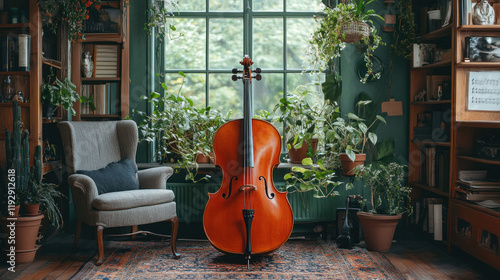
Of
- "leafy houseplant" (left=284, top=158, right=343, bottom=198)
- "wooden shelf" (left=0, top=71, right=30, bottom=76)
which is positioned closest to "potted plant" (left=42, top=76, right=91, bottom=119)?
"wooden shelf" (left=0, top=71, right=30, bottom=76)

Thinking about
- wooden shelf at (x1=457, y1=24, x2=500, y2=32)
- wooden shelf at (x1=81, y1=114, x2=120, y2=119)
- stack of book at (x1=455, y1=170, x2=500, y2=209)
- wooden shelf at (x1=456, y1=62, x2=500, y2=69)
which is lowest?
stack of book at (x1=455, y1=170, x2=500, y2=209)

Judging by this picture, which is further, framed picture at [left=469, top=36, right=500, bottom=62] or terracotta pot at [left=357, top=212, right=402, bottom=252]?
terracotta pot at [left=357, top=212, right=402, bottom=252]

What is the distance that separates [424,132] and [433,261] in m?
Result: 1.17

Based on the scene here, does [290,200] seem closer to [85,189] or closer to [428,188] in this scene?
[428,188]

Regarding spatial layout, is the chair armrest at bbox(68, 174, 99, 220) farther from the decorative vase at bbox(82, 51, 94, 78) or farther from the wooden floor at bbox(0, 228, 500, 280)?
the decorative vase at bbox(82, 51, 94, 78)

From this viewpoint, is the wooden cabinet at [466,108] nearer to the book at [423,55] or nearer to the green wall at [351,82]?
the book at [423,55]

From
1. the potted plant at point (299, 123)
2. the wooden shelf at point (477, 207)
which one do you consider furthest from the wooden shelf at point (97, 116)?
the wooden shelf at point (477, 207)

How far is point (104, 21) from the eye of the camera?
152 inches

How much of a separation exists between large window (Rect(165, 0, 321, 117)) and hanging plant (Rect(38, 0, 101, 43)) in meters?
0.83

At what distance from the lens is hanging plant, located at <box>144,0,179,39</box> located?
12.9ft

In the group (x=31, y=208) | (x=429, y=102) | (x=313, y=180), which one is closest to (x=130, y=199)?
(x=31, y=208)

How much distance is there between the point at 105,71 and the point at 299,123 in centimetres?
181

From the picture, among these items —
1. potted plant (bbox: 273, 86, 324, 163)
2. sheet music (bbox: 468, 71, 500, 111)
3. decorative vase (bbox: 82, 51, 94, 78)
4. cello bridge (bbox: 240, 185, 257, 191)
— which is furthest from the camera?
decorative vase (bbox: 82, 51, 94, 78)

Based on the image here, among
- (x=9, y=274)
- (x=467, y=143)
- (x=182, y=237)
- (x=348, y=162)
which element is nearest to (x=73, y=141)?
(x=9, y=274)
